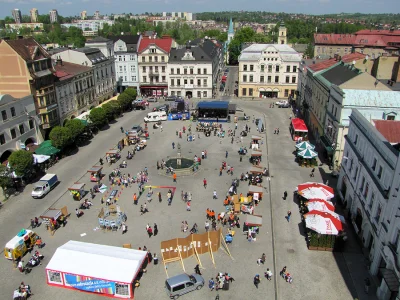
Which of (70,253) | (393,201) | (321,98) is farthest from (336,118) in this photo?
(70,253)

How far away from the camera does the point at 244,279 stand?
90.6 feet

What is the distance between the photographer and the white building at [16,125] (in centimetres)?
4569

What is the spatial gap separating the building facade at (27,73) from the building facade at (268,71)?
1844 inches

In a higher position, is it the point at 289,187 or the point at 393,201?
the point at 393,201

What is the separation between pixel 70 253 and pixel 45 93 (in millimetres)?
33570

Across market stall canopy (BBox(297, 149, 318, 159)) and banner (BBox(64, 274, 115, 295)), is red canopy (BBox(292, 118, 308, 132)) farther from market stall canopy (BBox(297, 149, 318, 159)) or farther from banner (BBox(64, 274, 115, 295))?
banner (BBox(64, 274, 115, 295))

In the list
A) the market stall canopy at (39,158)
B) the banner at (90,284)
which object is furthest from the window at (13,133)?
the banner at (90,284)

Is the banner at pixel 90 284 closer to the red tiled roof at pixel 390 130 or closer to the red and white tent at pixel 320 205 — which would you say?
the red and white tent at pixel 320 205

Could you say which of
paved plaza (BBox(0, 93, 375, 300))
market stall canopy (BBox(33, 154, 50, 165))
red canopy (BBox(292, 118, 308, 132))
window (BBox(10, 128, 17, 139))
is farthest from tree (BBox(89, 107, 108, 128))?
red canopy (BBox(292, 118, 308, 132))

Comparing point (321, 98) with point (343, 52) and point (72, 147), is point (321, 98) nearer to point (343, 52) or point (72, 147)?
point (72, 147)

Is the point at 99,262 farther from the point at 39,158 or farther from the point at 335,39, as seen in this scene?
the point at 335,39

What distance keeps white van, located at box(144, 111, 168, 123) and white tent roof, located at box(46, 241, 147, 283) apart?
44111 millimetres

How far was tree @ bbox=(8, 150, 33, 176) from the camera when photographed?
135 ft

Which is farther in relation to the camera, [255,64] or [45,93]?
[255,64]
